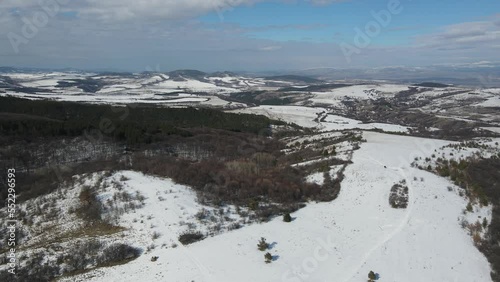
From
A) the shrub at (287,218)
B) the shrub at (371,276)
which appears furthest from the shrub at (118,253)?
the shrub at (371,276)

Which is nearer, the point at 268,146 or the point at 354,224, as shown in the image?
the point at 354,224

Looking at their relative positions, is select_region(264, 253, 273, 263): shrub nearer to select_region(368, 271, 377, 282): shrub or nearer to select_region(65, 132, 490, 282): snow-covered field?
select_region(65, 132, 490, 282): snow-covered field

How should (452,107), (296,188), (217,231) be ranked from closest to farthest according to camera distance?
(217,231) → (296,188) → (452,107)

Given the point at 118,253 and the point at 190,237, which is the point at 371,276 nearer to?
the point at 190,237

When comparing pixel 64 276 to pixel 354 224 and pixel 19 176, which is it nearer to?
pixel 354 224

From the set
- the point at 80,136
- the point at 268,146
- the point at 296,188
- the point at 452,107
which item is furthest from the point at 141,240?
the point at 452,107

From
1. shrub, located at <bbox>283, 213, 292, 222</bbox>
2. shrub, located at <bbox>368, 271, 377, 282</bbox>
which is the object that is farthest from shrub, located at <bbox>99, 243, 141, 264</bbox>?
shrub, located at <bbox>368, 271, 377, 282</bbox>

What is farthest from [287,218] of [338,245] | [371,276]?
[371,276]

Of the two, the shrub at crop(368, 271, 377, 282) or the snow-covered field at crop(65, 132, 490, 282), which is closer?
the shrub at crop(368, 271, 377, 282)

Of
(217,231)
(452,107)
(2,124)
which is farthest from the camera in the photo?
(452,107)
